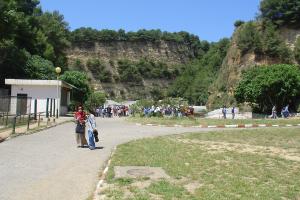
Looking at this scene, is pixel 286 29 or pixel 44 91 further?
pixel 286 29

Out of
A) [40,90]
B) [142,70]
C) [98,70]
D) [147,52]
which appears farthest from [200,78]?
[40,90]

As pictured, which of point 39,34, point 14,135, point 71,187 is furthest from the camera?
point 39,34

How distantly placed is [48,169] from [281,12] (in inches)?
2595

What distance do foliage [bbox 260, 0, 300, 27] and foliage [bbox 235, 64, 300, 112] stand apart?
18370 mm

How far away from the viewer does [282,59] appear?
69.2m

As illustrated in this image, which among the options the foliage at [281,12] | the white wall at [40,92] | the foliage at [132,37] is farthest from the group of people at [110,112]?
the foliage at [132,37]

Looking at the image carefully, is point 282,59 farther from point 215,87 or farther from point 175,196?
point 175,196

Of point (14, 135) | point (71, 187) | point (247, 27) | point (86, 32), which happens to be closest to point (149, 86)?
point (86, 32)

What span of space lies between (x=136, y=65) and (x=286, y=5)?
1970 inches

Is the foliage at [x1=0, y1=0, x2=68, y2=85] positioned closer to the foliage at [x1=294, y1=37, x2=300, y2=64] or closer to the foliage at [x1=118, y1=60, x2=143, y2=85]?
the foliage at [x1=294, y1=37, x2=300, y2=64]

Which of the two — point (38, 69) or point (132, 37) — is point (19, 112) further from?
A: point (132, 37)

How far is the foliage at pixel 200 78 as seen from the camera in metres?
99.1

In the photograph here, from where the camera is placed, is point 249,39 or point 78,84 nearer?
point 78,84

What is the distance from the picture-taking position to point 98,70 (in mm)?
110375
